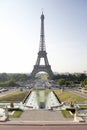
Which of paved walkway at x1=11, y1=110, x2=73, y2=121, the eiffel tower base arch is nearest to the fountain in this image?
paved walkway at x1=11, y1=110, x2=73, y2=121

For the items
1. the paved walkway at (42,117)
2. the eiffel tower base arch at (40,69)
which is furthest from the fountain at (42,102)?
the eiffel tower base arch at (40,69)

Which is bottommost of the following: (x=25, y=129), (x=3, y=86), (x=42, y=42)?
(x=25, y=129)

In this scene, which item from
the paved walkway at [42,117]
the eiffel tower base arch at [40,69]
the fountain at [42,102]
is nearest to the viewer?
the paved walkway at [42,117]

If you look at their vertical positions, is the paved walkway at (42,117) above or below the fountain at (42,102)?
below

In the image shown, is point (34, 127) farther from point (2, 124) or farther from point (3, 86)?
point (3, 86)

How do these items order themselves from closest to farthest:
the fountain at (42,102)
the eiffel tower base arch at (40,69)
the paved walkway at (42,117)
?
the paved walkway at (42,117), the fountain at (42,102), the eiffel tower base arch at (40,69)

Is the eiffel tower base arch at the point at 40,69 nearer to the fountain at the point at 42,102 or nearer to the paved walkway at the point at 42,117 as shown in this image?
the fountain at the point at 42,102

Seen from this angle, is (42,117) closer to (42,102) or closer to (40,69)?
(42,102)

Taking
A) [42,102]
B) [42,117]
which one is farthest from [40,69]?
[42,117]

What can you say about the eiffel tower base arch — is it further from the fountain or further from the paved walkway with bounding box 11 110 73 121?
the paved walkway with bounding box 11 110 73 121

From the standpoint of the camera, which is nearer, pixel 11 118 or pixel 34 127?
pixel 34 127

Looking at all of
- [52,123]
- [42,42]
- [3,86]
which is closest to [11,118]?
[52,123]
